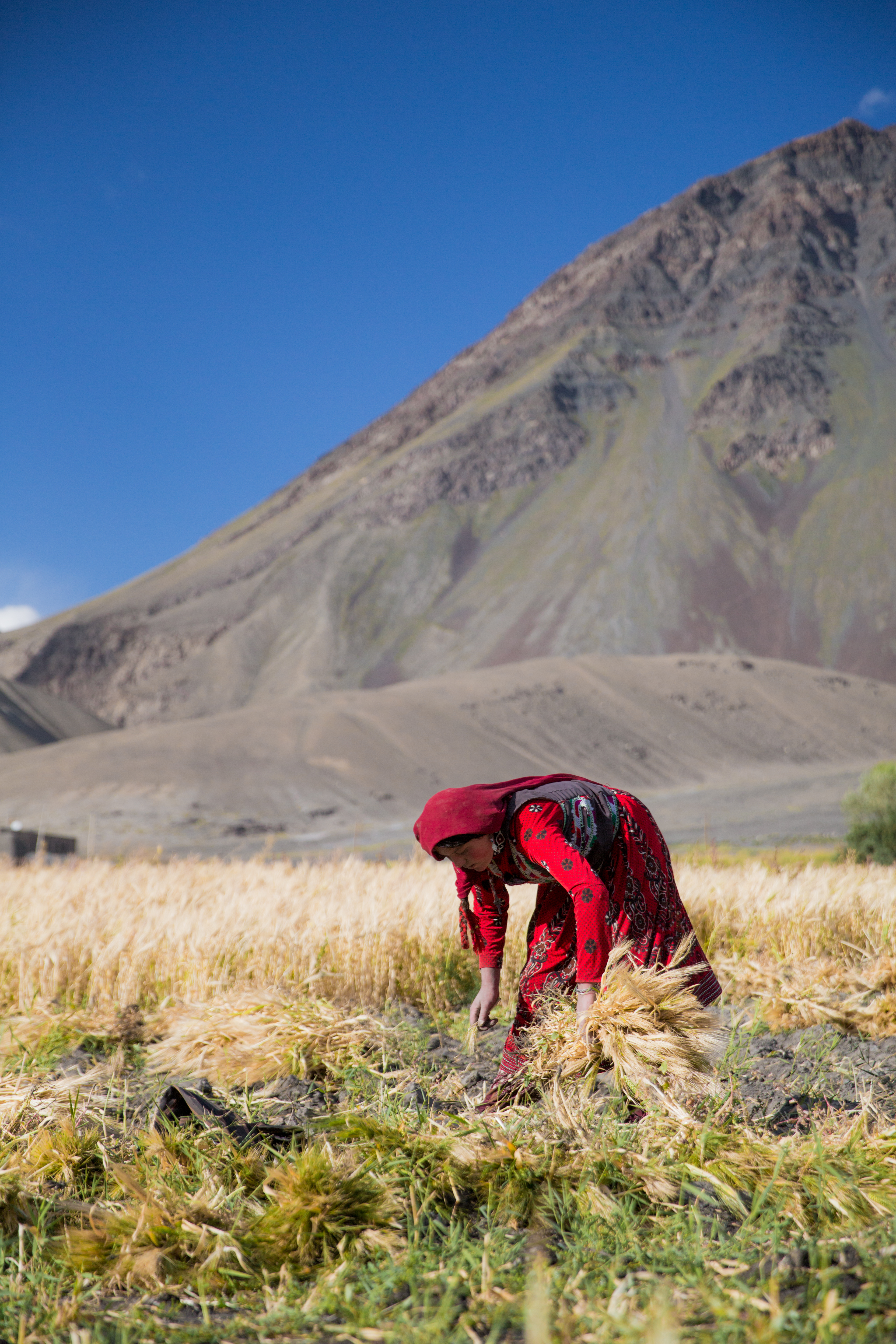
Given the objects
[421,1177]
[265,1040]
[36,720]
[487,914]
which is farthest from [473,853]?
[36,720]

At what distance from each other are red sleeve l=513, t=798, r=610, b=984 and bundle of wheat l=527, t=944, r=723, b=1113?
0.21 ft

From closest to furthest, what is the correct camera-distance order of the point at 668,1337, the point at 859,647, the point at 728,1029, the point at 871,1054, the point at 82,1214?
the point at 668,1337
the point at 82,1214
the point at 728,1029
the point at 871,1054
the point at 859,647

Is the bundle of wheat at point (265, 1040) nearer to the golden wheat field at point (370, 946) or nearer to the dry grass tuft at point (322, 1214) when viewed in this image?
the golden wheat field at point (370, 946)

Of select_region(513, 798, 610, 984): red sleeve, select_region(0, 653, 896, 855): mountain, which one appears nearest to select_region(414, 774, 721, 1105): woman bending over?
select_region(513, 798, 610, 984): red sleeve

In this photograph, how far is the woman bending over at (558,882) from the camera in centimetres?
296

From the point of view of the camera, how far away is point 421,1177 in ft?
8.15

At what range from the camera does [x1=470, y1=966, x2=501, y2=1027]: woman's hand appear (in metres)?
3.36

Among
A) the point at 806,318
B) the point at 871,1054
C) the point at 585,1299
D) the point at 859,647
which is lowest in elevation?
the point at 871,1054

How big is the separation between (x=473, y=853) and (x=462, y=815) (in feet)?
0.55

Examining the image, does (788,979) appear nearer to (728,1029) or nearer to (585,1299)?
(728,1029)

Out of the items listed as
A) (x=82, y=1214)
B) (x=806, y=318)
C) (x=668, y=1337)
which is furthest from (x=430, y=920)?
(x=806, y=318)

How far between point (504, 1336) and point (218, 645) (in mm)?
90642

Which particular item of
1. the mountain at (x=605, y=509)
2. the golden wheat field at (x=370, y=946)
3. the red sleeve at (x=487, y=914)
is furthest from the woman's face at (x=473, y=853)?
the mountain at (x=605, y=509)

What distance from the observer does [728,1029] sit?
10.6ft
